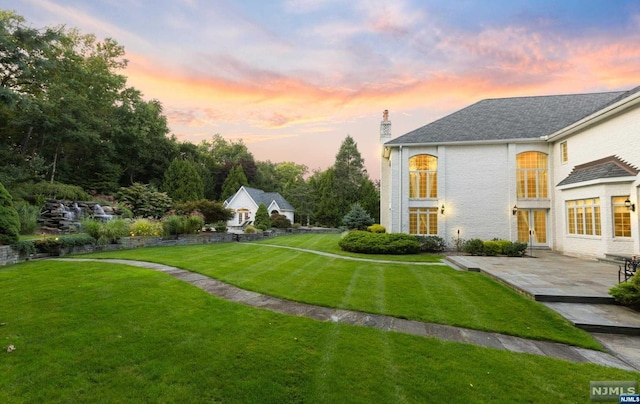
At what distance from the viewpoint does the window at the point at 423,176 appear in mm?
17500

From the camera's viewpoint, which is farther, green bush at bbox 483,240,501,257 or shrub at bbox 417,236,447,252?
shrub at bbox 417,236,447,252

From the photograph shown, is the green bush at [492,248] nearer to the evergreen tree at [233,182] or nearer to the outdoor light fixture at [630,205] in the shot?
the outdoor light fixture at [630,205]

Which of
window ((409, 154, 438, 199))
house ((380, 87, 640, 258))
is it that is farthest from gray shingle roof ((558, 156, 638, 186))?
window ((409, 154, 438, 199))

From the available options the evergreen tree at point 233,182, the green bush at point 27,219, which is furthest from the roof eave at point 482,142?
the evergreen tree at point 233,182

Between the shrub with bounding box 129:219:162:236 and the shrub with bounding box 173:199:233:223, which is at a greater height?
the shrub with bounding box 173:199:233:223

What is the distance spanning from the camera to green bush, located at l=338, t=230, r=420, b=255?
14.4 m

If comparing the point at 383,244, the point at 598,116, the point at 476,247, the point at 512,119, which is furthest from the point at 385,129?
the point at 598,116

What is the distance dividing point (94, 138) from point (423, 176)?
3011cm

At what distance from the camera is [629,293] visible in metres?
5.79

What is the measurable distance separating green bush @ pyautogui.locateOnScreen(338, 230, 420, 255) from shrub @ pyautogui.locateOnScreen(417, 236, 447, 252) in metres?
0.70

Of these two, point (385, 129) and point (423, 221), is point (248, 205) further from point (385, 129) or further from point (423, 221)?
point (423, 221)

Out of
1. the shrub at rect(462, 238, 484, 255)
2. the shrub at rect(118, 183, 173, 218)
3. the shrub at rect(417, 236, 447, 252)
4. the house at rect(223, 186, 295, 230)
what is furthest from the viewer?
the house at rect(223, 186, 295, 230)

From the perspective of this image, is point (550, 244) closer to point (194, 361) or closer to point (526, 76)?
point (526, 76)

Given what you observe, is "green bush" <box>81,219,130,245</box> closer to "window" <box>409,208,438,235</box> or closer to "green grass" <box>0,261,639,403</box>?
"green grass" <box>0,261,639,403</box>
